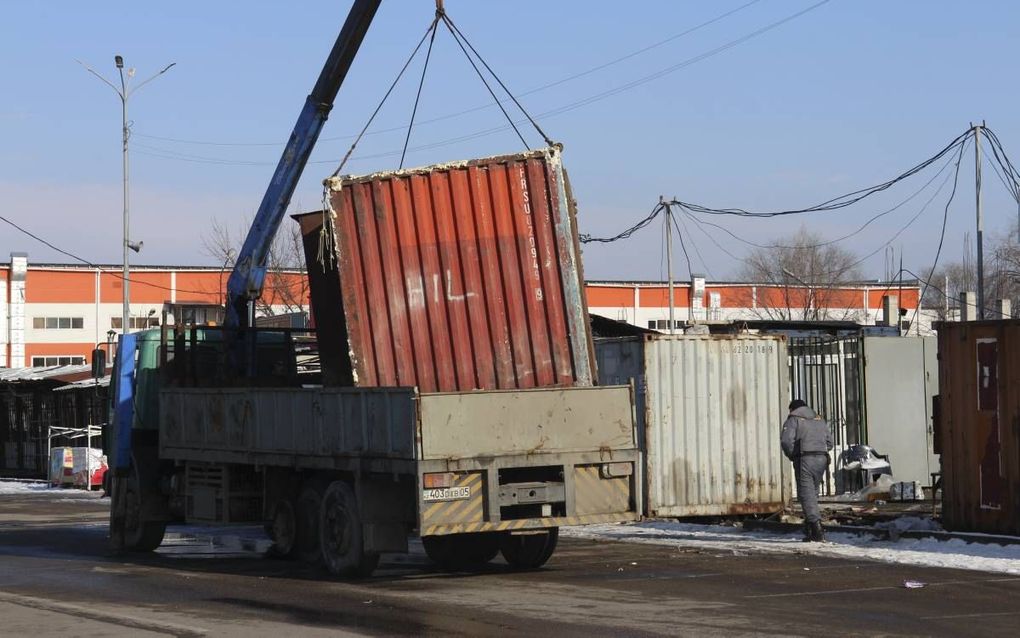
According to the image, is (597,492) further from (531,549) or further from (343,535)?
(343,535)

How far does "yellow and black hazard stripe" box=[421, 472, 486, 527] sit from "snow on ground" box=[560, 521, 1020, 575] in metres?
3.82

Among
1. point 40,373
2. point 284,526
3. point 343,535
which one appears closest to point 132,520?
point 284,526

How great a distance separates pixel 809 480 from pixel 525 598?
17.2ft

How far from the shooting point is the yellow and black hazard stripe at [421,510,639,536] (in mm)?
12542

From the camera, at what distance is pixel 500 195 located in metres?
14.4

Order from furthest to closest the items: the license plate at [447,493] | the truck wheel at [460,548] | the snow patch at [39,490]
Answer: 1. the snow patch at [39,490]
2. the truck wheel at [460,548]
3. the license plate at [447,493]

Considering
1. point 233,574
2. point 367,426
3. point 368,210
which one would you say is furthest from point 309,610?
point 368,210

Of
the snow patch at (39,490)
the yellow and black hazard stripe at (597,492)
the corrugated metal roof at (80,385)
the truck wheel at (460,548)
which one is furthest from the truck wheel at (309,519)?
the corrugated metal roof at (80,385)

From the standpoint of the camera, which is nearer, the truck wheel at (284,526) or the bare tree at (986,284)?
Answer: the truck wheel at (284,526)

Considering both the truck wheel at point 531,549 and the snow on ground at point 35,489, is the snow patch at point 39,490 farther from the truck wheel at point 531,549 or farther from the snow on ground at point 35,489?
the truck wheel at point 531,549

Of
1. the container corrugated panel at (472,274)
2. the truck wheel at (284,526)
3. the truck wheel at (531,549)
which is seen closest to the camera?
the truck wheel at (531,549)

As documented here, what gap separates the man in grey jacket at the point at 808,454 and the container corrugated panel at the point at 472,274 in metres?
3.10

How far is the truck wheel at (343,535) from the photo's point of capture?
13.4 m

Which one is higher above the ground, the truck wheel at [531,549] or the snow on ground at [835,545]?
the truck wheel at [531,549]
